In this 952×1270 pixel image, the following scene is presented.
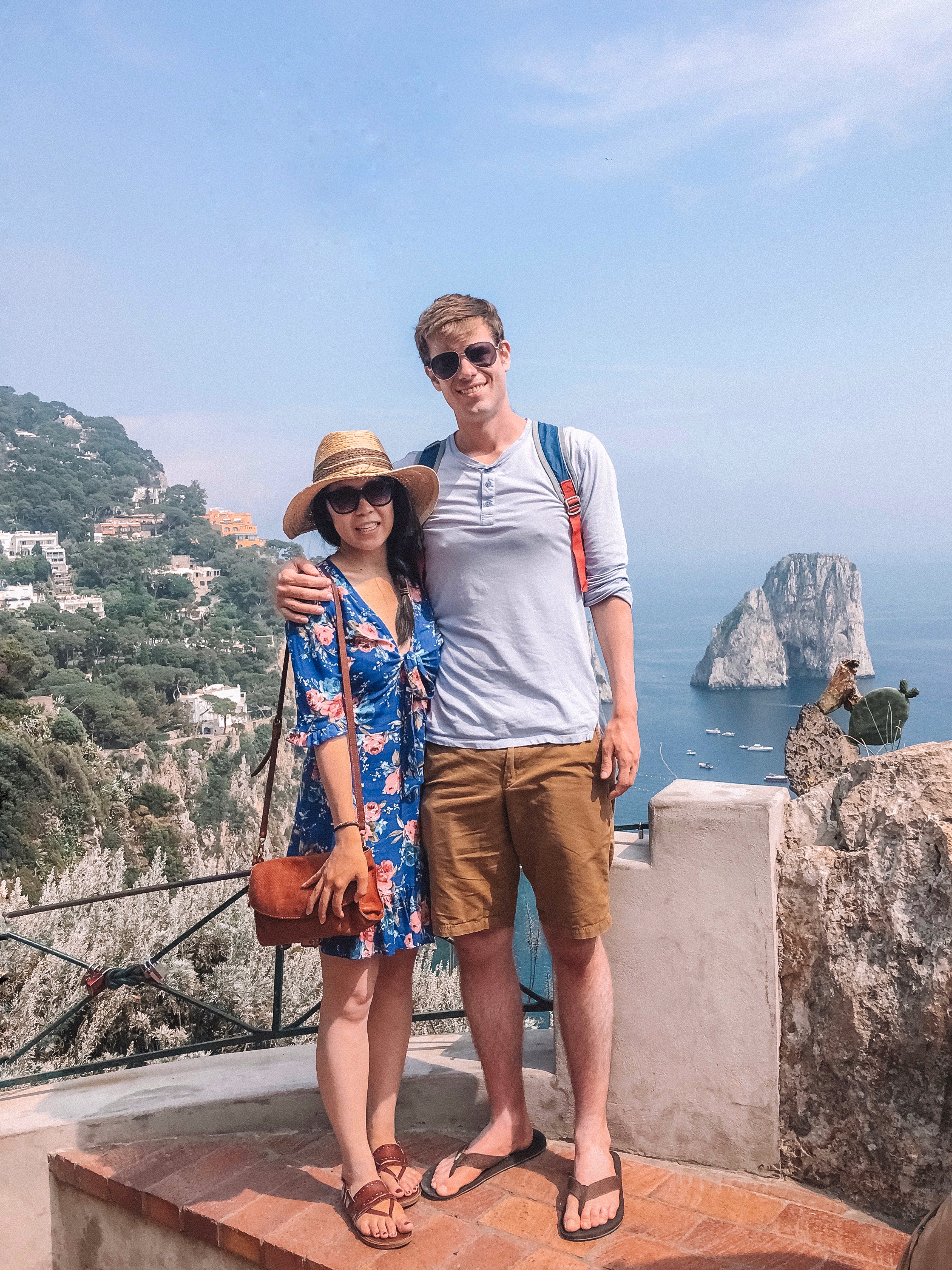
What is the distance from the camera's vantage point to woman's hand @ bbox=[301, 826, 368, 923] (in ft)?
6.41

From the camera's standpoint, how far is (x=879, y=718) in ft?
10.7

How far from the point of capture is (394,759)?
2.09 metres

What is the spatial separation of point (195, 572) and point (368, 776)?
208ft

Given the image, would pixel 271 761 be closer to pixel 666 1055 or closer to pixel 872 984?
pixel 666 1055

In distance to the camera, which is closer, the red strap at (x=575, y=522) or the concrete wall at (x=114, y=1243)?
the red strap at (x=575, y=522)

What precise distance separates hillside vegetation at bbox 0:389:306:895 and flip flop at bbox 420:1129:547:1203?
4.36ft

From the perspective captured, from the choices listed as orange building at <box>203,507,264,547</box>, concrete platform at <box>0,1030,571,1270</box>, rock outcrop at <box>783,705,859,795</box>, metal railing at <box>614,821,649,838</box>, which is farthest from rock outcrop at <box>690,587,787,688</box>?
concrete platform at <box>0,1030,571,1270</box>

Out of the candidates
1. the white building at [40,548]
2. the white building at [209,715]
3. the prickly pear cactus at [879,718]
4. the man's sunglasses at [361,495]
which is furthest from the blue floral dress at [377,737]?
the white building at [40,548]

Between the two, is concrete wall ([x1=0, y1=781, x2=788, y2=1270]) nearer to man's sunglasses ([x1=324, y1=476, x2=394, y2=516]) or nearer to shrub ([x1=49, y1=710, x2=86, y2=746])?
man's sunglasses ([x1=324, y1=476, x2=394, y2=516])

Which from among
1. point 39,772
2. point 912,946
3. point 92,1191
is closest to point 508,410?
point 912,946

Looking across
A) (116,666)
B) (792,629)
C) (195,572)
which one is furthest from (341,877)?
(792,629)

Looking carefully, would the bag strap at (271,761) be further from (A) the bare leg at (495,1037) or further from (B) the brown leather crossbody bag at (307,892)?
(A) the bare leg at (495,1037)

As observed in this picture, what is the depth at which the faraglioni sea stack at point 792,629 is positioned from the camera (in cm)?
8356

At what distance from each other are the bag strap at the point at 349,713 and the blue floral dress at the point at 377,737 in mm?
12
